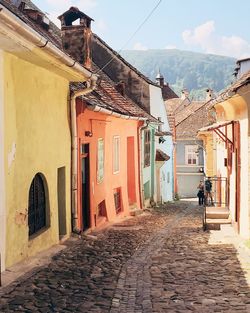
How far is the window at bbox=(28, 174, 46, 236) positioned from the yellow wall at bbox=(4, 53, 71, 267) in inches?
6.6

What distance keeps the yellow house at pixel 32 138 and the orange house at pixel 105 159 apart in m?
1.36

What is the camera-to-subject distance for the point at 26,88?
884 cm

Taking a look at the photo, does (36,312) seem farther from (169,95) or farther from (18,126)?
(169,95)

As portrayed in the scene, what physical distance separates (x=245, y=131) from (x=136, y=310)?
23.9 ft

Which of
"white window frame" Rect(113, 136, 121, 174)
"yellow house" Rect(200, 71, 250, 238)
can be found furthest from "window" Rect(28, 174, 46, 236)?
"white window frame" Rect(113, 136, 121, 174)

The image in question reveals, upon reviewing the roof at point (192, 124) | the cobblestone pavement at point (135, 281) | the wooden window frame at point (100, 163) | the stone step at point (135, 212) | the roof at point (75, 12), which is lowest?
the stone step at point (135, 212)

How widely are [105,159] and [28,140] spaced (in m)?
7.70

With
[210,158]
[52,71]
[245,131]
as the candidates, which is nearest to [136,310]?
[52,71]

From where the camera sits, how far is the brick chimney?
47.1 ft

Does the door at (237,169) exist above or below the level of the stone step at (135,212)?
above

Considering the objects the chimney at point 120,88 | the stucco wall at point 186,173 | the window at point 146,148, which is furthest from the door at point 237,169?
the stucco wall at point 186,173

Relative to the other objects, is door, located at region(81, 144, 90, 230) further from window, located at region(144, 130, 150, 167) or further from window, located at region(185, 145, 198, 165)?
window, located at region(185, 145, 198, 165)

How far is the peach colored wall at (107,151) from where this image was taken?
13592 mm

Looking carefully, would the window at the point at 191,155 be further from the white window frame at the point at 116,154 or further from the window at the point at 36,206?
the window at the point at 36,206
